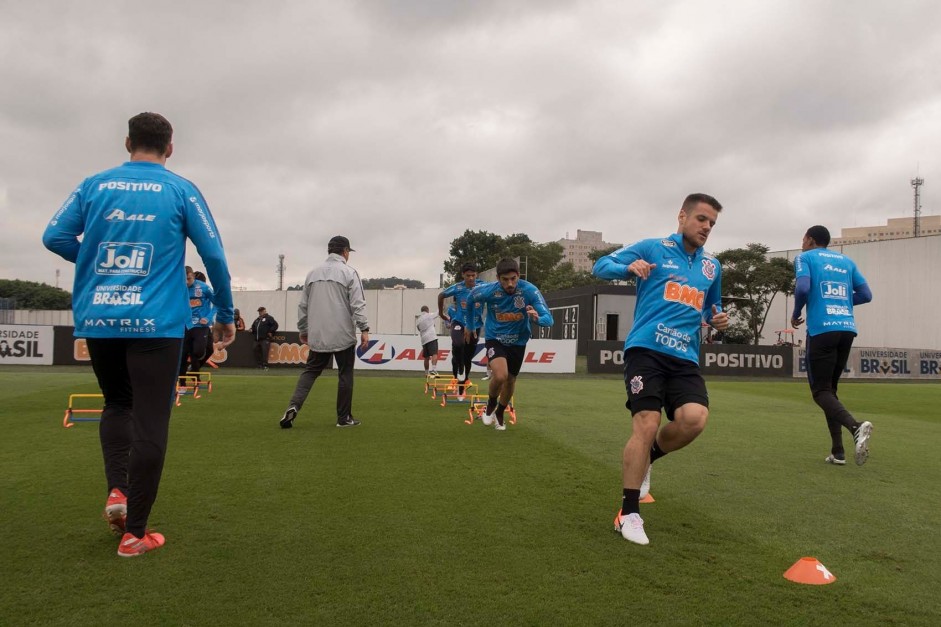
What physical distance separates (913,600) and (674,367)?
1610 millimetres

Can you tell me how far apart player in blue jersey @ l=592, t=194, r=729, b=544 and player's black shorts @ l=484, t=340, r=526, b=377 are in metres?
3.53

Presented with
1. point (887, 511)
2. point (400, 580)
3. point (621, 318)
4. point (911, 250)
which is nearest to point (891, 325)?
point (911, 250)

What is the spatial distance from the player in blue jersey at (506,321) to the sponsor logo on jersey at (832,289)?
2.72 meters

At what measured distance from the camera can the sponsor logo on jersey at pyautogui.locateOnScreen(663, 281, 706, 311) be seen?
416 cm

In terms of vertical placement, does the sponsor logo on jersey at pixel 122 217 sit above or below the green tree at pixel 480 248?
below

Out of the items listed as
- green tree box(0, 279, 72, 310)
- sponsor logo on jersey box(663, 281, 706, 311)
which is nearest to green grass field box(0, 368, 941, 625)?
sponsor logo on jersey box(663, 281, 706, 311)

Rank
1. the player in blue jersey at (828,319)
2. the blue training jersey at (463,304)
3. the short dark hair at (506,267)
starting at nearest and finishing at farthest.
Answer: the player in blue jersey at (828,319)
the short dark hair at (506,267)
the blue training jersey at (463,304)

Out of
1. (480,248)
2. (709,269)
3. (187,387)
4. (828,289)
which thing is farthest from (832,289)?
(480,248)

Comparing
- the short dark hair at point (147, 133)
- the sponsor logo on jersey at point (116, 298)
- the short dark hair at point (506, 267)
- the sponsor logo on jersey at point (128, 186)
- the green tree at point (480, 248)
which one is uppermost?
the green tree at point (480, 248)

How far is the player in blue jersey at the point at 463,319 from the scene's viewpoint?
9.24 meters

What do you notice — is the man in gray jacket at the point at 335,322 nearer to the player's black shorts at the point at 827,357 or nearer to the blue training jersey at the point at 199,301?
the blue training jersey at the point at 199,301

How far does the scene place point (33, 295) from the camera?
309 feet

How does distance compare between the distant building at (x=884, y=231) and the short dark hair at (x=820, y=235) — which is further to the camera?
the distant building at (x=884, y=231)

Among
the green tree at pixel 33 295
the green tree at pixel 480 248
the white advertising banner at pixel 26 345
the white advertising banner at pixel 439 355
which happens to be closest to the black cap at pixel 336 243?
the white advertising banner at pixel 439 355
